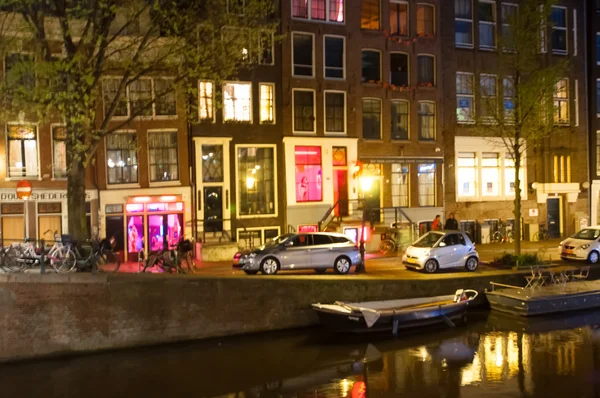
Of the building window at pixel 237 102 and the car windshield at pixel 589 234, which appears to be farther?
the building window at pixel 237 102

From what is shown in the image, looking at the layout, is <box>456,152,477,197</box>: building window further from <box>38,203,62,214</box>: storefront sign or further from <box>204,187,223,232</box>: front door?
<box>38,203,62,214</box>: storefront sign

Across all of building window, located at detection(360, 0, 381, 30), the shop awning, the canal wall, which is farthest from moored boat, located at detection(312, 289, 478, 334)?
building window, located at detection(360, 0, 381, 30)

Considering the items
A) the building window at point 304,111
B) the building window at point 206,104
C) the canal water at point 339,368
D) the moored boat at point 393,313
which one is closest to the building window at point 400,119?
the building window at point 304,111

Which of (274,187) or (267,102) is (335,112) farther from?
(274,187)

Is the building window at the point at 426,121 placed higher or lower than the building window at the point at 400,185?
higher

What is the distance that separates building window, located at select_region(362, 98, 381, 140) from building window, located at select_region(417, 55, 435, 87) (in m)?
2.90

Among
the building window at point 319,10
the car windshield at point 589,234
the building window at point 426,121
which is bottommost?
the car windshield at point 589,234

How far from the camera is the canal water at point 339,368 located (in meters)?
15.2

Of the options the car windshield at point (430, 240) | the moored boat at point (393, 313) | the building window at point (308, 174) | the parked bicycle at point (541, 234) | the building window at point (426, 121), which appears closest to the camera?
the moored boat at point (393, 313)

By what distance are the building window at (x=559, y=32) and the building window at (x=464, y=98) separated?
6.00m

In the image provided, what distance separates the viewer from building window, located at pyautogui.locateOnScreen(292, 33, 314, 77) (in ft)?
97.7

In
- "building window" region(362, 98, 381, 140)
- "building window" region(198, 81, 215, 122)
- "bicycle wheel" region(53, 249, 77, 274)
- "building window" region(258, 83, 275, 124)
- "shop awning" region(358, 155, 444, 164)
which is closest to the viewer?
"bicycle wheel" region(53, 249, 77, 274)

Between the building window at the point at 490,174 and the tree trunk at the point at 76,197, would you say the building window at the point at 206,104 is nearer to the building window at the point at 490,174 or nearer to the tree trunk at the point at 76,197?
the tree trunk at the point at 76,197

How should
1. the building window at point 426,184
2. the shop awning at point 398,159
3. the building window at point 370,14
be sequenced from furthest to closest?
the building window at point 426,184 → the building window at point 370,14 → the shop awning at point 398,159
